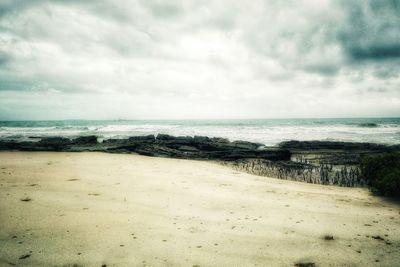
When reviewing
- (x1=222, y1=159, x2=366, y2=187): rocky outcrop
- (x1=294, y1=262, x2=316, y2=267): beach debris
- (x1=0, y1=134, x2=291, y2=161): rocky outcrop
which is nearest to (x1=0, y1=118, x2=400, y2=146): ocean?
(x1=0, y1=134, x2=291, y2=161): rocky outcrop

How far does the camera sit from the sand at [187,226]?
10.4 feet

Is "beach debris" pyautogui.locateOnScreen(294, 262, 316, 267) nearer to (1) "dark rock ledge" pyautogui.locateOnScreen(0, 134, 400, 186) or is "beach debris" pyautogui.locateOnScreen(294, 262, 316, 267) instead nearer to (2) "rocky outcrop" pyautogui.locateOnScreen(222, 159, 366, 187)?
(2) "rocky outcrop" pyautogui.locateOnScreen(222, 159, 366, 187)

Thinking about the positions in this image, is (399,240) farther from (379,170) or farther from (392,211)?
(379,170)

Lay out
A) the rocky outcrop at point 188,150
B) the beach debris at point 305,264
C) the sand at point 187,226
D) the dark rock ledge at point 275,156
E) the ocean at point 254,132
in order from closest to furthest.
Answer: the beach debris at point 305,264 → the sand at point 187,226 → the dark rock ledge at point 275,156 → the rocky outcrop at point 188,150 → the ocean at point 254,132

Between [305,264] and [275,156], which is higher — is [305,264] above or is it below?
above

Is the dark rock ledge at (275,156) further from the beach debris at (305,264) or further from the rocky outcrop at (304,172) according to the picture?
the beach debris at (305,264)

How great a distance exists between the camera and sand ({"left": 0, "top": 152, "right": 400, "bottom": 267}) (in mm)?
3168

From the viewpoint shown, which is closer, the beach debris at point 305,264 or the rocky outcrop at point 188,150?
the beach debris at point 305,264

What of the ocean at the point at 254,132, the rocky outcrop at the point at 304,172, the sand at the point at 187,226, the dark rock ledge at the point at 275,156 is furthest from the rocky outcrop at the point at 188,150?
the ocean at the point at 254,132

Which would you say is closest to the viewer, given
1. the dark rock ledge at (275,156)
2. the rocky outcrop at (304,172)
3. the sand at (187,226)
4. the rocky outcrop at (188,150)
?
the sand at (187,226)

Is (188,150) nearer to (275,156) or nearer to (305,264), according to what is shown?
(275,156)

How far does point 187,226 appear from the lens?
13.3 ft

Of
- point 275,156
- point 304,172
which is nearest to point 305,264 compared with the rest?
point 304,172

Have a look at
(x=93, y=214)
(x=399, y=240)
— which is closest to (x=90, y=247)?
(x=93, y=214)
